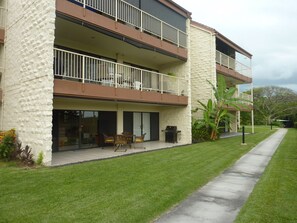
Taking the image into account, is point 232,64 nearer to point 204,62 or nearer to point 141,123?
point 204,62

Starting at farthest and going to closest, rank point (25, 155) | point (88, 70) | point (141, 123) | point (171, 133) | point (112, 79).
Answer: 1. point (141, 123)
2. point (171, 133)
3. point (112, 79)
4. point (88, 70)
5. point (25, 155)

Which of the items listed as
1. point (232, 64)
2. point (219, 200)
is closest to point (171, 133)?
point (219, 200)

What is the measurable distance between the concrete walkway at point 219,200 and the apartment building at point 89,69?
6144 mm

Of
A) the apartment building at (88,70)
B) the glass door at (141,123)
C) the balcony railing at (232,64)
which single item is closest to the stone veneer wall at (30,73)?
the apartment building at (88,70)

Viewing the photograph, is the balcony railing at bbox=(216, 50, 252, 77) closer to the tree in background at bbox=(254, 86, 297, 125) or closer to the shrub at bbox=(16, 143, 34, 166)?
the shrub at bbox=(16, 143, 34, 166)

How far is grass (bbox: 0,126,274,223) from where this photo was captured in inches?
200

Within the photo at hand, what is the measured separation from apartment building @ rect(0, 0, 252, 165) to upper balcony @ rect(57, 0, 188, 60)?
0.16 feet

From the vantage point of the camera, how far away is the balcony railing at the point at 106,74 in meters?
11.0

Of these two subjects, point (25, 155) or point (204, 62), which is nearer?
point (25, 155)

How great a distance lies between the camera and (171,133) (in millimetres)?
18016

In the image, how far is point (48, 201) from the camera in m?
5.76

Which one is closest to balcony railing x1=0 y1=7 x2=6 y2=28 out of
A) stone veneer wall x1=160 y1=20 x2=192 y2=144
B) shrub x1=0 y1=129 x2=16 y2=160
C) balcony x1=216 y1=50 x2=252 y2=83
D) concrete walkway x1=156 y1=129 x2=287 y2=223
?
shrub x1=0 y1=129 x2=16 y2=160

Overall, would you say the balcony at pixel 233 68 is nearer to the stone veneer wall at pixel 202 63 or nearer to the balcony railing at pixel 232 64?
the balcony railing at pixel 232 64

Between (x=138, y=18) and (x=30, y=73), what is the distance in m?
7.23
